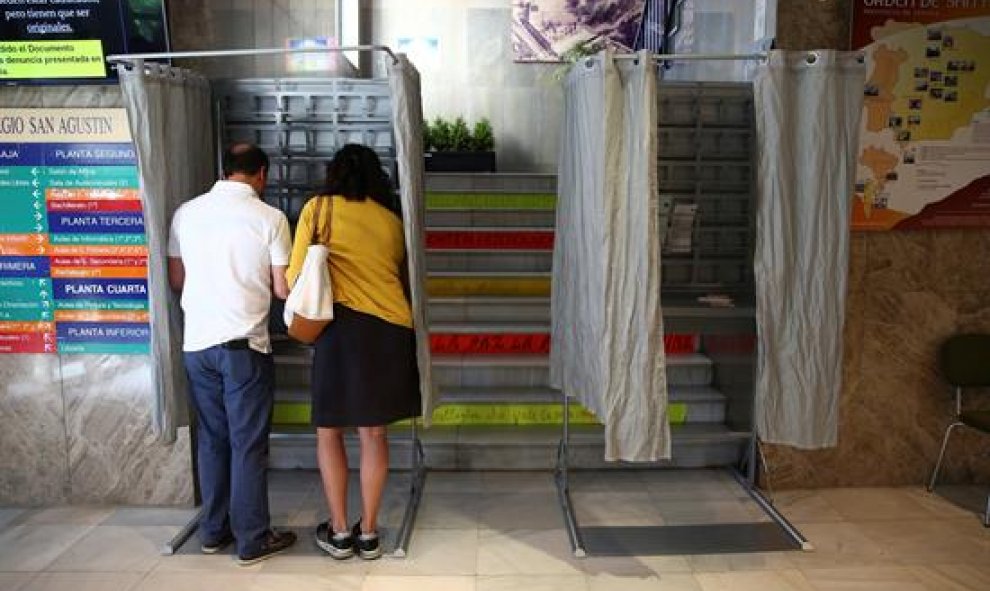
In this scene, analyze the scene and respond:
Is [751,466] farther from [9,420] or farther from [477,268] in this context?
[9,420]

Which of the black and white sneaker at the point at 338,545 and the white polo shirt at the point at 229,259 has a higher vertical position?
the white polo shirt at the point at 229,259

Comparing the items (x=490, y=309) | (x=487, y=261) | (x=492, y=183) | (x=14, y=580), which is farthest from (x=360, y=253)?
(x=492, y=183)

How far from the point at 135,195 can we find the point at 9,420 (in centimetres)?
133

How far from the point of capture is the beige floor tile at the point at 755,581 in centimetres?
301

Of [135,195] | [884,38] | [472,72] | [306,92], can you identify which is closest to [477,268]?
[306,92]

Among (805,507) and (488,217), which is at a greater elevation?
(488,217)

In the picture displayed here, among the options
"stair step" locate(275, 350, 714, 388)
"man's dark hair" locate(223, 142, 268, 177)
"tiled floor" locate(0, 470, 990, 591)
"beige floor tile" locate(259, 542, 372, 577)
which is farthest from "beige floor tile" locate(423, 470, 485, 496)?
"man's dark hair" locate(223, 142, 268, 177)

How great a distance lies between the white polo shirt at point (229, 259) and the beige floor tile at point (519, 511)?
1.42m

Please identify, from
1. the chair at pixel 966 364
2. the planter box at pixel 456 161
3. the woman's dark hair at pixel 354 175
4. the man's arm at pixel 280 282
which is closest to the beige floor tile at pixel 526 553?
the man's arm at pixel 280 282

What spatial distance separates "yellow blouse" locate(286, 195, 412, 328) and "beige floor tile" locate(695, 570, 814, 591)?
65.8 inches

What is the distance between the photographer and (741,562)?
3225 millimetres

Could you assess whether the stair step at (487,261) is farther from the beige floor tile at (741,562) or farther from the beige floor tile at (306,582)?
the beige floor tile at (306,582)

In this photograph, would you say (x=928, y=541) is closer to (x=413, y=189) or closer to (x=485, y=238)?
(x=413, y=189)

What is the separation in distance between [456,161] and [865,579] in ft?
19.4
